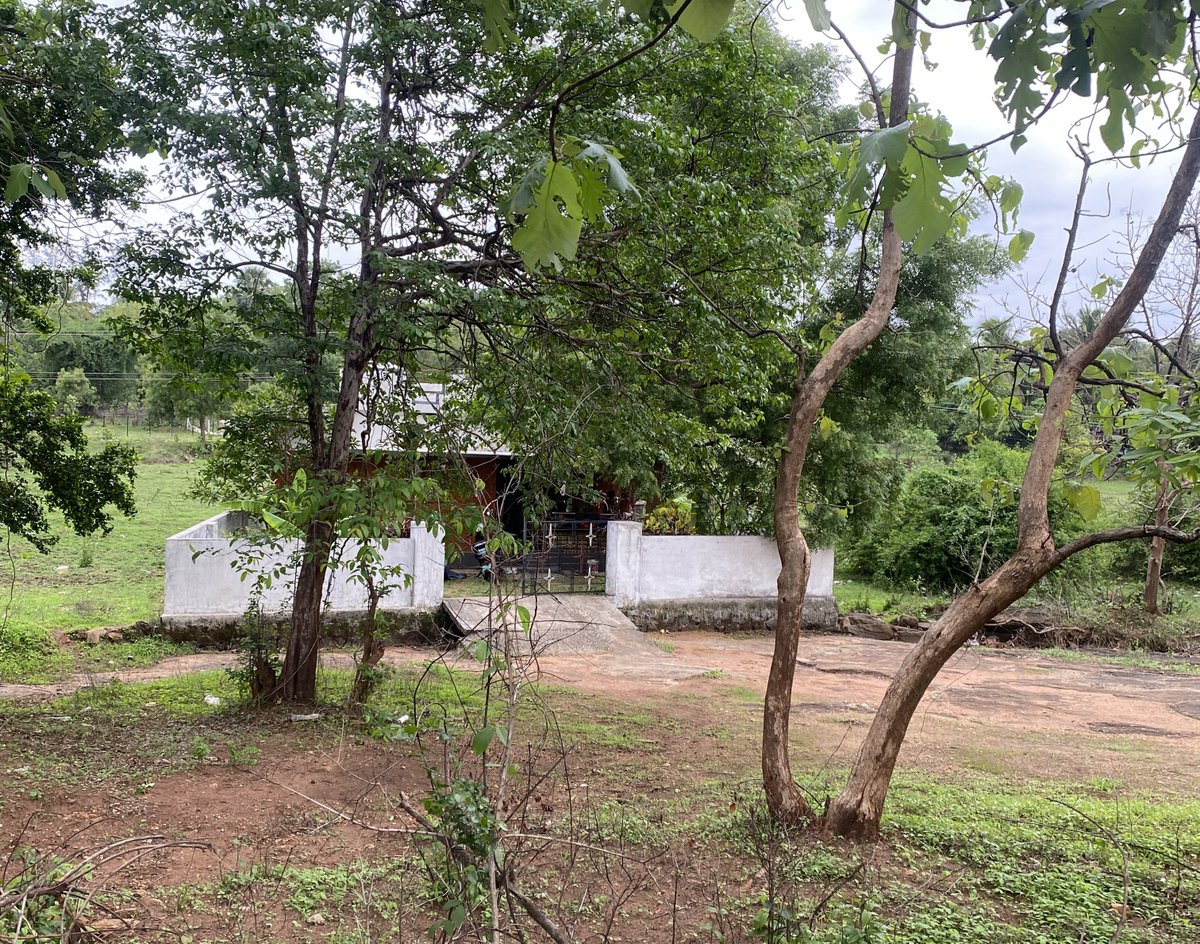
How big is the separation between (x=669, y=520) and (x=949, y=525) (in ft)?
22.9

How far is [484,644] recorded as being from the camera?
7.55 ft

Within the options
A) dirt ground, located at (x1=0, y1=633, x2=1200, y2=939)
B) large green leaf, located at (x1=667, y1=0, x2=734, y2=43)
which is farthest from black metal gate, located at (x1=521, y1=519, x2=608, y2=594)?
large green leaf, located at (x1=667, y1=0, x2=734, y2=43)

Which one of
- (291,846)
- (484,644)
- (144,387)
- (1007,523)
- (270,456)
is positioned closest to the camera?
(484,644)

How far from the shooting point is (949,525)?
67.8ft

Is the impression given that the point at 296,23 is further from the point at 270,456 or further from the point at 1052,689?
the point at 1052,689

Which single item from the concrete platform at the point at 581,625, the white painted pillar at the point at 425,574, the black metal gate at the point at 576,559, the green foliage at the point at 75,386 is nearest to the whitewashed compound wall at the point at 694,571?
the black metal gate at the point at 576,559

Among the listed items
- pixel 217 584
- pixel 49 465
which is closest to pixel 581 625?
pixel 217 584

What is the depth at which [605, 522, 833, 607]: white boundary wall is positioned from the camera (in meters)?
15.5

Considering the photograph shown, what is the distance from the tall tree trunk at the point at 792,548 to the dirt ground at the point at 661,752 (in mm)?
883

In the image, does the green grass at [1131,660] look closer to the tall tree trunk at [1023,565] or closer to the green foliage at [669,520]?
the green foliage at [669,520]

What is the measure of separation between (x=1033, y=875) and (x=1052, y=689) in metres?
8.10

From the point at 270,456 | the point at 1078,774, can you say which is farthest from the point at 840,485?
the point at 270,456

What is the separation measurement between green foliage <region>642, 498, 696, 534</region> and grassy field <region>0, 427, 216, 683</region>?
8524 millimetres

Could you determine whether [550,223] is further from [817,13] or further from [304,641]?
[304,641]
